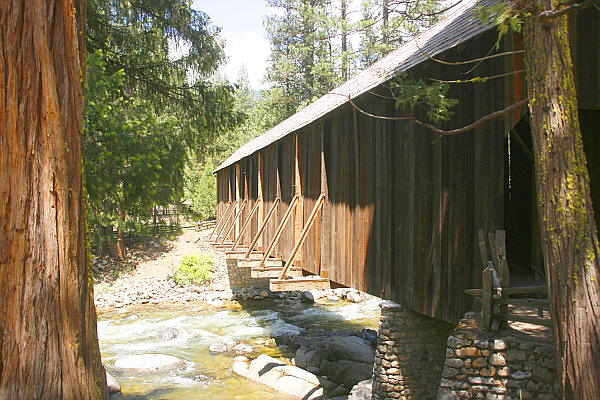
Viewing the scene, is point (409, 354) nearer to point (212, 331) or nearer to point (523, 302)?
point (523, 302)

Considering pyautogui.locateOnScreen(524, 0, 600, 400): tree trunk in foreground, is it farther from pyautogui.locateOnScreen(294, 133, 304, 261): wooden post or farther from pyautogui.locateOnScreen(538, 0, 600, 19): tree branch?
pyautogui.locateOnScreen(294, 133, 304, 261): wooden post

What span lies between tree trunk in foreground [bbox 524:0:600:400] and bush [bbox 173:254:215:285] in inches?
681

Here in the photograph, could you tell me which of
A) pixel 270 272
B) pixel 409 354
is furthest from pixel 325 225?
pixel 409 354

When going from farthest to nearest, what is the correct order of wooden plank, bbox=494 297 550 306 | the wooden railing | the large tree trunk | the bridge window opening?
the bridge window opening < the wooden railing < wooden plank, bbox=494 297 550 306 < the large tree trunk

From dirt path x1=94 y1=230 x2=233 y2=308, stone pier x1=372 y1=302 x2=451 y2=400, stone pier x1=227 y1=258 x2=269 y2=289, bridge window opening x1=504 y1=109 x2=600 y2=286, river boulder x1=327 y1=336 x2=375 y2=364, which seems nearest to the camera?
stone pier x1=372 y1=302 x2=451 y2=400

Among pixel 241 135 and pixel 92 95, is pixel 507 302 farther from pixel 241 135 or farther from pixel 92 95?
pixel 241 135

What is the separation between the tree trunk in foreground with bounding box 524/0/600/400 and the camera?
139 inches

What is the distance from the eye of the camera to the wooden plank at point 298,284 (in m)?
8.70

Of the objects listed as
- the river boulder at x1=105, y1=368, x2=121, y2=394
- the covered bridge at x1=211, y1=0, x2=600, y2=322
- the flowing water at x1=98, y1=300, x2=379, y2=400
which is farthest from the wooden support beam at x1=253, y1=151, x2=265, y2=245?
the river boulder at x1=105, y1=368, x2=121, y2=394

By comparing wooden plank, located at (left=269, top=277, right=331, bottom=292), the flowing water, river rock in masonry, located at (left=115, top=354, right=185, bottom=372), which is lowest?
the flowing water

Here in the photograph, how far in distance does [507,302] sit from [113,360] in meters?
8.88

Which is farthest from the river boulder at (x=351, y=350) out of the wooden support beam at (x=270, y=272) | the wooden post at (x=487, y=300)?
the wooden post at (x=487, y=300)

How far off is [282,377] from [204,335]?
4.72m

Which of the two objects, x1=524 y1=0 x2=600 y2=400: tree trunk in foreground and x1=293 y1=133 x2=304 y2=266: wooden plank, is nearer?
x1=524 y1=0 x2=600 y2=400: tree trunk in foreground
